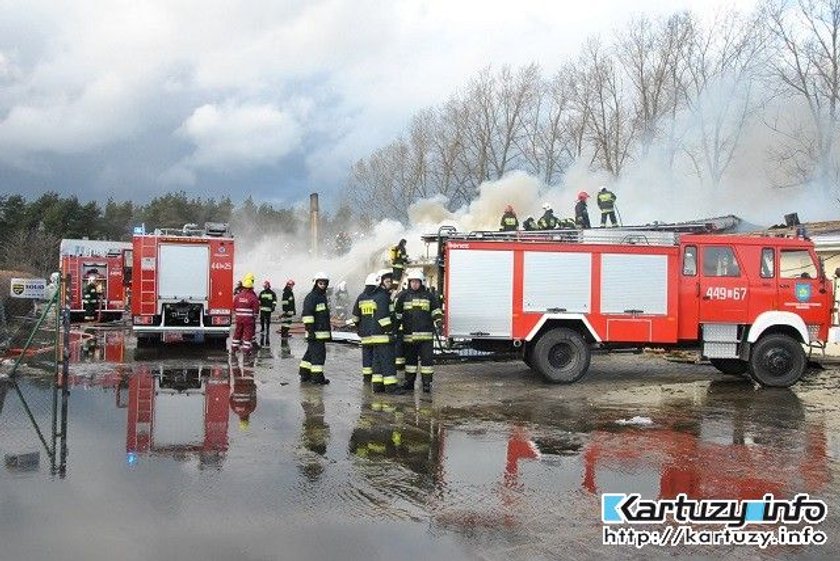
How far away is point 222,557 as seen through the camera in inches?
170

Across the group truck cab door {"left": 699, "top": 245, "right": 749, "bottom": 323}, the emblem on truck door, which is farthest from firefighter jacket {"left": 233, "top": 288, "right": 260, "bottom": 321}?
the emblem on truck door

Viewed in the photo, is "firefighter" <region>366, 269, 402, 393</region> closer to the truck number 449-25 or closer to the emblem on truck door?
the truck number 449-25

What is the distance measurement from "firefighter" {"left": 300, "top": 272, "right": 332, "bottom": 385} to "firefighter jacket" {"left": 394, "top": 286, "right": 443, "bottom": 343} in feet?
4.08

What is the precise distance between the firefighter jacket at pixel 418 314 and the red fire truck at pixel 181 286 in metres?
7.46

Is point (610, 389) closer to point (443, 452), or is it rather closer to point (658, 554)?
point (443, 452)

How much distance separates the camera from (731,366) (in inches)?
497

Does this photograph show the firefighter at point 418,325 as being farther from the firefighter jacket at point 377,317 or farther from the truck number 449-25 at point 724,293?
the truck number 449-25 at point 724,293

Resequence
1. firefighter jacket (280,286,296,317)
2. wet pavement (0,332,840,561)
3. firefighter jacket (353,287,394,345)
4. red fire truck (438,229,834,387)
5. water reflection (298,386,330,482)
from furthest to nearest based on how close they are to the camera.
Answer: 1. firefighter jacket (280,286,296,317)
2. red fire truck (438,229,834,387)
3. firefighter jacket (353,287,394,345)
4. water reflection (298,386,330,482)
5. wet pavement (0,332,840,561)

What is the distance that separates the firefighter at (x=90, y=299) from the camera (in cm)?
2606

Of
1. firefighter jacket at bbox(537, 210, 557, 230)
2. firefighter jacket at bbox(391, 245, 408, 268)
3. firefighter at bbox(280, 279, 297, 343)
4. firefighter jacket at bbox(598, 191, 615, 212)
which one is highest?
firefighter jacket at bbox(598, 191, 615, 212)

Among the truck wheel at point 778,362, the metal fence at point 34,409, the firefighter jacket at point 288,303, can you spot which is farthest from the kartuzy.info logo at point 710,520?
the firefighter jacket at point 288,303

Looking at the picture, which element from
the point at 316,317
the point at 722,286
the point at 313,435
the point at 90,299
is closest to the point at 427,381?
the point at 316,317

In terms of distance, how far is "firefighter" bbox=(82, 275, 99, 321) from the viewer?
2606 centimetres

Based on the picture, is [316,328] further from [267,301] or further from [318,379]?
[267,301]
